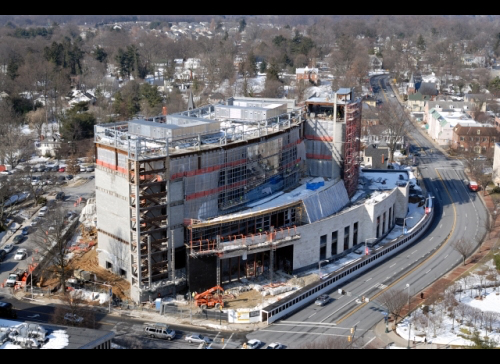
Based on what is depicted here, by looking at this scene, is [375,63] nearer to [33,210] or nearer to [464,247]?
[464,247]

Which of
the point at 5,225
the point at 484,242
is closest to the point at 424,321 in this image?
the point at 484,242

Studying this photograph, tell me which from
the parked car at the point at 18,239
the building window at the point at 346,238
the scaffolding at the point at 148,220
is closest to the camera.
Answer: the scaffolding at the point at 148,220

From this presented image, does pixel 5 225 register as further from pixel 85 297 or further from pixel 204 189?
pixel 204 189

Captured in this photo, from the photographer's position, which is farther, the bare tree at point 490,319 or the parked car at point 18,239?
the parked car at point 18,239

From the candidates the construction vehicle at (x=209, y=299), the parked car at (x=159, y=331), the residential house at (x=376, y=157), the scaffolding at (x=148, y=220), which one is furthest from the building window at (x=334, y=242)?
the residential house at (x=376, y=157)

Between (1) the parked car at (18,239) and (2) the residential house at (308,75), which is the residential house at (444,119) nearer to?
(2) the residential house at (308,75)

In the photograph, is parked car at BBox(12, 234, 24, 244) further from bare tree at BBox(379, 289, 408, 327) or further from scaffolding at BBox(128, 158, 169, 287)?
bare tree at BBox(379, 289, 408, 327)
